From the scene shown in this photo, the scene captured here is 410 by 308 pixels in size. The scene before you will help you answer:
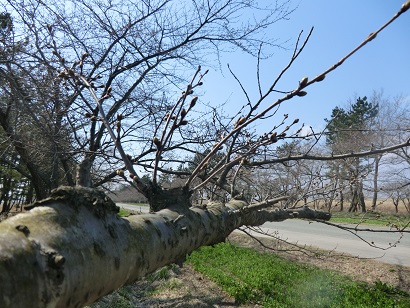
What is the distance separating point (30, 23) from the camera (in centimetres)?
494

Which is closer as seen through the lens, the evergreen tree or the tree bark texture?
the tree bark texture

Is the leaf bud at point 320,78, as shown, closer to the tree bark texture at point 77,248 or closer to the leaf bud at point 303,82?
the leaf bud at point 303,82

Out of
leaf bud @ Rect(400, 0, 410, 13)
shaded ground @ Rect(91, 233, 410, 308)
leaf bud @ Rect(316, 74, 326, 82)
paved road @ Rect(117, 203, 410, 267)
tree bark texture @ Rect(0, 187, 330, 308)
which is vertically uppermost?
leaf bud @ Rect(400, 0, 410, 13)

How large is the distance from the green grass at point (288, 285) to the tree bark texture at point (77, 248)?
248 inches

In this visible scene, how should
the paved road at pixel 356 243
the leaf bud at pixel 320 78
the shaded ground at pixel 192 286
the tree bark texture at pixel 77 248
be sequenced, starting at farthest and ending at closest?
the paved road at pixel 356 243
the shaded ground at pixel 192 286
the leaf bud at pixel 320 78
the tree bark texture at pixel 77 248

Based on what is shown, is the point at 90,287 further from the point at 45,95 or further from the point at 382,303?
the point at 382,303

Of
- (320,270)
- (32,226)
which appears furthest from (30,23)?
(320,270)

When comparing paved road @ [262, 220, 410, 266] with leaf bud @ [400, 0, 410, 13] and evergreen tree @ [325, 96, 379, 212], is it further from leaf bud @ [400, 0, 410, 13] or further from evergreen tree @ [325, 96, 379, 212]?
leaf bud @ [400, 0, 410, 13]

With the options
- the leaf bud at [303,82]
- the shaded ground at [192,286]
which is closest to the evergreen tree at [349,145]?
the leaf bud at [303,82]

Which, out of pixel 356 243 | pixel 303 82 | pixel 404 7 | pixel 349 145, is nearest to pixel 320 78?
pixel 303 82

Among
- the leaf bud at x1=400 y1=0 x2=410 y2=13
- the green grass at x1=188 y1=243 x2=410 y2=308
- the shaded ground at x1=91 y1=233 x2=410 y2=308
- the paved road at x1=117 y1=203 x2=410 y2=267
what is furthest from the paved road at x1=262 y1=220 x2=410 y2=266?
the leaf bud at x1=400 y1=0 x2=410 y2=13

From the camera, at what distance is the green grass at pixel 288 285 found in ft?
23.2

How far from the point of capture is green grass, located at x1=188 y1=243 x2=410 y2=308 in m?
7.08

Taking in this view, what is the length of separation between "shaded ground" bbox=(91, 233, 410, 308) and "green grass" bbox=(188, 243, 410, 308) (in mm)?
319
